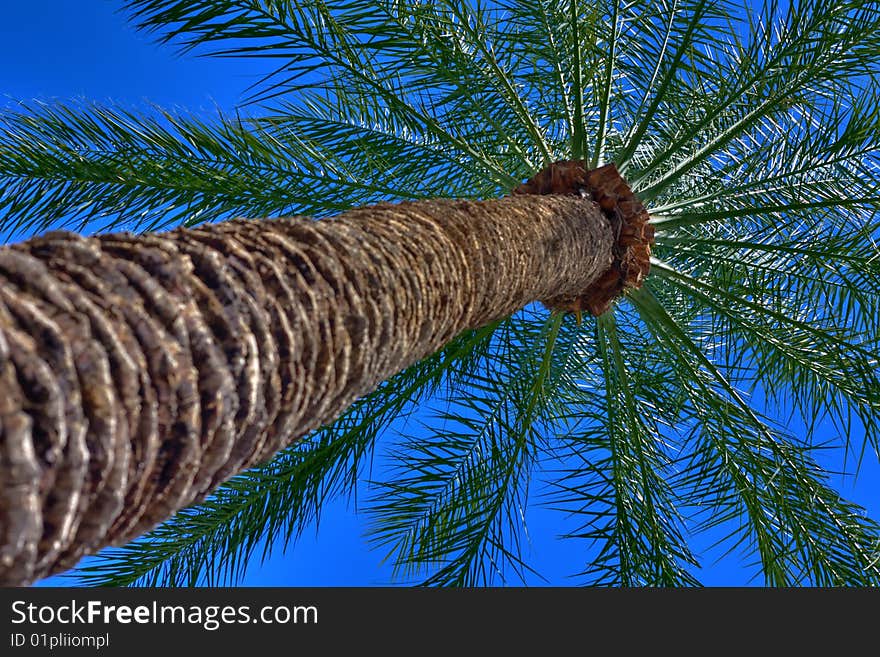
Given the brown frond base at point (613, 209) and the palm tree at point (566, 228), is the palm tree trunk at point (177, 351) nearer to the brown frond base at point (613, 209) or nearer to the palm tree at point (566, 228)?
the palm tree at point (566, 228)

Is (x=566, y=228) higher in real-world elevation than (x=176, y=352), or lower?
higher

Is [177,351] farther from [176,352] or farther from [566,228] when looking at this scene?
[566,228]

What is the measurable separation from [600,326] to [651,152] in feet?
5.86

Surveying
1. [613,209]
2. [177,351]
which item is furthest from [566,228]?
[177,351]

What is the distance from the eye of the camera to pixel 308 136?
6789 millimetres

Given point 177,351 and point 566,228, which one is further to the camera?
point 566,228

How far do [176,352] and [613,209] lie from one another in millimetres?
3999

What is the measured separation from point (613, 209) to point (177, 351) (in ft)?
13.1

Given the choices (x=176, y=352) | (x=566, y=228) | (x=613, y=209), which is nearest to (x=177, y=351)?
(x=176, y=352)

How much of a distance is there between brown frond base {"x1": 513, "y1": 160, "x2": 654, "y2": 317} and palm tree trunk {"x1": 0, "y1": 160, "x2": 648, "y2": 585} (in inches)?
95.5

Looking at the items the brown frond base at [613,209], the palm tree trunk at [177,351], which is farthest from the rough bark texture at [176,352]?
the brown frond base at [613,209]

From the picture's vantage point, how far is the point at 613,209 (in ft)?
17.3

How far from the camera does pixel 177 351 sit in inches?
69.1

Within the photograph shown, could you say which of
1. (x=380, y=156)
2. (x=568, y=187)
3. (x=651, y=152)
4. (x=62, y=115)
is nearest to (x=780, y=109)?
(x=651, y=152)
